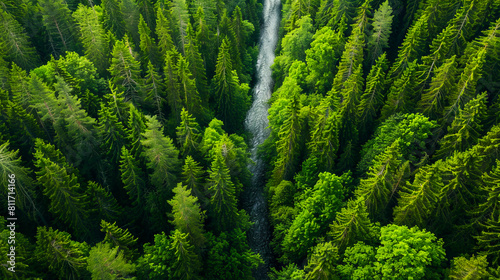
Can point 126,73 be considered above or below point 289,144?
above

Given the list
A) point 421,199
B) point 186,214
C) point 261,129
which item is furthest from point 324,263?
point 261,129

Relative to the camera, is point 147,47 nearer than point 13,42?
No

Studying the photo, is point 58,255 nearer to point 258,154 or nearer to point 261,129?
point 258,154

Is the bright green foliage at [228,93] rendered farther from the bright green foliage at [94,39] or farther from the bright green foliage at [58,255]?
the bright green foliage at [58,255]

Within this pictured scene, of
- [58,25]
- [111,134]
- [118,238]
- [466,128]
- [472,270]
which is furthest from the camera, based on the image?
[58,25]

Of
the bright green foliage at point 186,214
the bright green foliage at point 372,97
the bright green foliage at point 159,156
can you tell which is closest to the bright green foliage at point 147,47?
the bright green foliage at point 159,156

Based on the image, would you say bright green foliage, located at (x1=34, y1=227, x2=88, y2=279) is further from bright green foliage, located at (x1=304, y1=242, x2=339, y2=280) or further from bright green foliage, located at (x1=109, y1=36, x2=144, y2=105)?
bright green foliage, located at (x1=109, y1=36, x2=144, y2=105)
